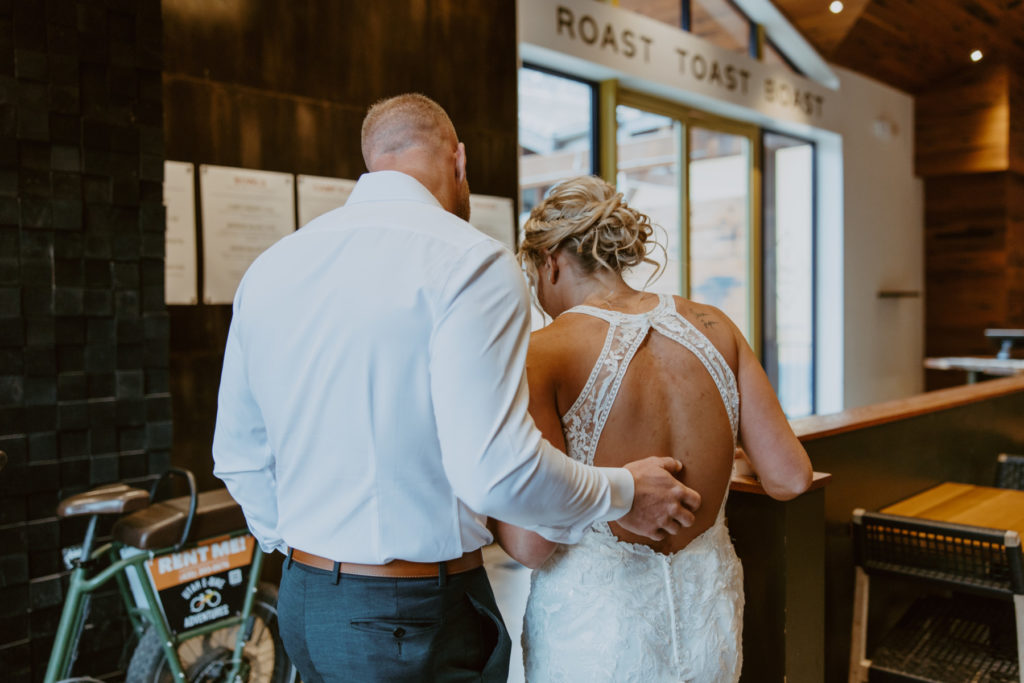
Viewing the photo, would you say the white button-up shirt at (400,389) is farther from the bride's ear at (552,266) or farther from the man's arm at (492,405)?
the bride's ear at (552,266)

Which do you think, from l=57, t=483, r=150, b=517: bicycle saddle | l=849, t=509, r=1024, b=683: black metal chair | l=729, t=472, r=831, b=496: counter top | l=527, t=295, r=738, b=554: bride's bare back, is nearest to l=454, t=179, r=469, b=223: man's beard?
l=527, t=295, r=738, b=554: bride's bare back

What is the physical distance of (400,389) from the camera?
1.19 m

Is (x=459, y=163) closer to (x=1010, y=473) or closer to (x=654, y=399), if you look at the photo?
(x=654, y=399)

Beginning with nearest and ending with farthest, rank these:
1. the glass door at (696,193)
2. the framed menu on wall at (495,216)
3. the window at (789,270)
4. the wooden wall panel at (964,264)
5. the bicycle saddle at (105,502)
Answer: the bicycle saddle at (105,502) < the framed menu on wall at (495,216) < the glass door at (696,193) < the window at (789,270) < the wooden wall panel at (964,264)

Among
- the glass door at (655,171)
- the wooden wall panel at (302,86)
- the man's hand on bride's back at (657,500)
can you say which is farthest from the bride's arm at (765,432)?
the glass door at (655,171)

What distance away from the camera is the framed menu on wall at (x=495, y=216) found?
14.4ft

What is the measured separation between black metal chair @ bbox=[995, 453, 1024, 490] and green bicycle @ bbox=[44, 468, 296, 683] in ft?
→ 9.74

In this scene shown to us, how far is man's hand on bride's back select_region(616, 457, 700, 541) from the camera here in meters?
1.34

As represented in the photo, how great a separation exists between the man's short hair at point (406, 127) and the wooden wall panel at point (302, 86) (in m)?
2.09

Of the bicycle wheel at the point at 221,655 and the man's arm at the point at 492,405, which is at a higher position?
the man's arm at the point at 492,405

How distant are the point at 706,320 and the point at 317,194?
8.38 ft

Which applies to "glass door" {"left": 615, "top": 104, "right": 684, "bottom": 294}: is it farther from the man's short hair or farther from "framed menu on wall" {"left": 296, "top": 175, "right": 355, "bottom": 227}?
the man's short hair

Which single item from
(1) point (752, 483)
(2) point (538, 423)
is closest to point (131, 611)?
(2) point (538, 423)

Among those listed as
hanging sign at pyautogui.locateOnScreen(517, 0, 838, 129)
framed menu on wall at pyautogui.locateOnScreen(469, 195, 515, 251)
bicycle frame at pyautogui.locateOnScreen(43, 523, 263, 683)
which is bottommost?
bicycle frame at pyautogui.locateOnScreen(43, 523, 263, 683)
